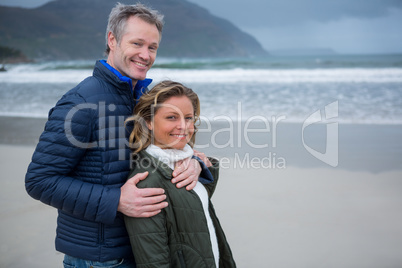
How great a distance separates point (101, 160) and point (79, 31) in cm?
4584

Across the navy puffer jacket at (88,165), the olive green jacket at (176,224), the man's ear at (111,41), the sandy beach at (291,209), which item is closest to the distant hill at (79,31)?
the sandy beach at (291,209)

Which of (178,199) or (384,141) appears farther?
(384,141)

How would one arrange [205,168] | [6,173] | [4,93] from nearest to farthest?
[205,168] → [6,173] → [4,93]

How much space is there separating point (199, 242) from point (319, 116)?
6870 mm

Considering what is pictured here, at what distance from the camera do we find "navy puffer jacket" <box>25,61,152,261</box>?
1447 mm

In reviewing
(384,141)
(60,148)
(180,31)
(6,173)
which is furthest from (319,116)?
(180,31)

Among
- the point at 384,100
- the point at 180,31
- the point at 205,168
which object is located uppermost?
the point at 180,31

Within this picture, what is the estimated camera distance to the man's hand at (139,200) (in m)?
1.51

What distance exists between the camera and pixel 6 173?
15.5ft

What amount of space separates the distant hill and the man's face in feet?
96.7

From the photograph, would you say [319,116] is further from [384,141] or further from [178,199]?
[178,199]

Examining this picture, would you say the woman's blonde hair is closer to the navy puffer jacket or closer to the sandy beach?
the navy puffer jacket

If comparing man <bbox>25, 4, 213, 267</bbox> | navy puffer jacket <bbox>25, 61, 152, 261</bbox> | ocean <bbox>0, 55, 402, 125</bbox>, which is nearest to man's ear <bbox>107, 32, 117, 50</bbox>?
man <bbox>25, 4, 213, 267</bbox>

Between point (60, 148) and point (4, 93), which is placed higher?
point (4, 93)
